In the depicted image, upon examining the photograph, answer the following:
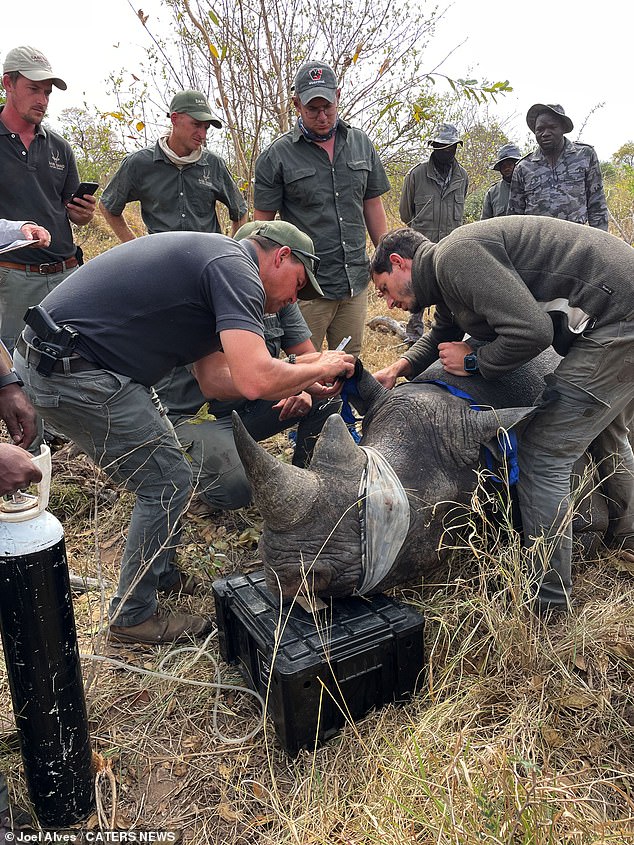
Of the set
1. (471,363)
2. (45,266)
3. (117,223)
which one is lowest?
(471,363)

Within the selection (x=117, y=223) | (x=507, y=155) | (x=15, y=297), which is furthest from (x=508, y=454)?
(x=507, y=155)

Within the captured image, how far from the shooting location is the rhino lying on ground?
267 cm

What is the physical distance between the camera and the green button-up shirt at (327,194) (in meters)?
5.19

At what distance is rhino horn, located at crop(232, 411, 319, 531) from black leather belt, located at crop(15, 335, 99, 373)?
0.91 m

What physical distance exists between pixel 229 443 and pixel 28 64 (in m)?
3.01

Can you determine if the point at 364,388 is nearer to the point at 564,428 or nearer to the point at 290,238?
the point at 290,238

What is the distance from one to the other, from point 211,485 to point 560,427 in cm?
209

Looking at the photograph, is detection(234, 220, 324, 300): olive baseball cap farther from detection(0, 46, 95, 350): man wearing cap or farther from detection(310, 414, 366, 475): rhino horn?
detection(0, 46, 95, 350): man wearing cap

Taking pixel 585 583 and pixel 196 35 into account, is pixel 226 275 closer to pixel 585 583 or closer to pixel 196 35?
pixel 585 583

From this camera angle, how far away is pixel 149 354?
3.17m

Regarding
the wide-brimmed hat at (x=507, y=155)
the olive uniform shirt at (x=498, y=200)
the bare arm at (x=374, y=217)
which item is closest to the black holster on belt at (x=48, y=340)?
the bare arm at (x=374, y=217)

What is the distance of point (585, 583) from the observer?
3.61 meters

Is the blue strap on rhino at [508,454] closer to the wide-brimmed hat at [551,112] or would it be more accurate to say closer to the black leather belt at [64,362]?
the black leather belt at [64,362]

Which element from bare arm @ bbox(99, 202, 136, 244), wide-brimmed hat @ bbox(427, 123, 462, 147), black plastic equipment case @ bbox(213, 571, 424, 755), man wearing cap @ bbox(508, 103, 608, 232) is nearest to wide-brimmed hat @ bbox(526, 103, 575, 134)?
man wearing cap @ bbox(508, 103, 608, 232)
